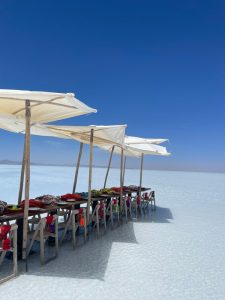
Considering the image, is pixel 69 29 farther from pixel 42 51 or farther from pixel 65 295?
pixel 65 295

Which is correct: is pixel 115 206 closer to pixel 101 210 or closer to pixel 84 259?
pixel 101 210

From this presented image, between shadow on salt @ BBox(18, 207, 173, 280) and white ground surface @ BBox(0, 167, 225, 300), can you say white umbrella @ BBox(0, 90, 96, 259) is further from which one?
white ground surface @ BBox(0, 167, 225, 300)

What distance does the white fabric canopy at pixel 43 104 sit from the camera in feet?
10.1

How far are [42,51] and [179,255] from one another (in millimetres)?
18457

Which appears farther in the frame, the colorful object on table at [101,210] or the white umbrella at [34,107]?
the colorful object on table at [101,210]

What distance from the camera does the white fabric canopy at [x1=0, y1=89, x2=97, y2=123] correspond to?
3.09 metres

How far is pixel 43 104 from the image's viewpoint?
3.80 meters

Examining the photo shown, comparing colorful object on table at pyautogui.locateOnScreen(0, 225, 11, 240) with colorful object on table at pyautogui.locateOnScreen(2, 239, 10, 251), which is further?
colorful object on table at pyautogui.locateOnScreen(0, 225, 11, 240)

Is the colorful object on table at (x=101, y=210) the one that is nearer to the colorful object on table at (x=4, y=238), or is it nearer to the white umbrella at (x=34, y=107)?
the white umbrella at (x=34, y=107)

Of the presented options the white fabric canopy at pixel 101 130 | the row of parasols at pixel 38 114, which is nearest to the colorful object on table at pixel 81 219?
the row of parasols at pixel 38 114

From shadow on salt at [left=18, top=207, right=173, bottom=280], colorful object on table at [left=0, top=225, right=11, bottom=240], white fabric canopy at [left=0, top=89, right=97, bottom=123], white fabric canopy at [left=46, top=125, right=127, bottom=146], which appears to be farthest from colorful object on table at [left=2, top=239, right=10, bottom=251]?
white fabric canopy at [left=46, top=125, right=127, bottom=146]

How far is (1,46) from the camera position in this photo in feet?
53.2

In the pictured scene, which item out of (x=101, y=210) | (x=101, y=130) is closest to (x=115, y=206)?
(x=101, y=210)

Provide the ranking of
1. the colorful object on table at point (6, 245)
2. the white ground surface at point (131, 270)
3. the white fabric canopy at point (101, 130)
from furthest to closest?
the white fabric canopy at point (101, 130)
the colorful object on table at point (6, 245)
the white ground surface at point (131, 270)
